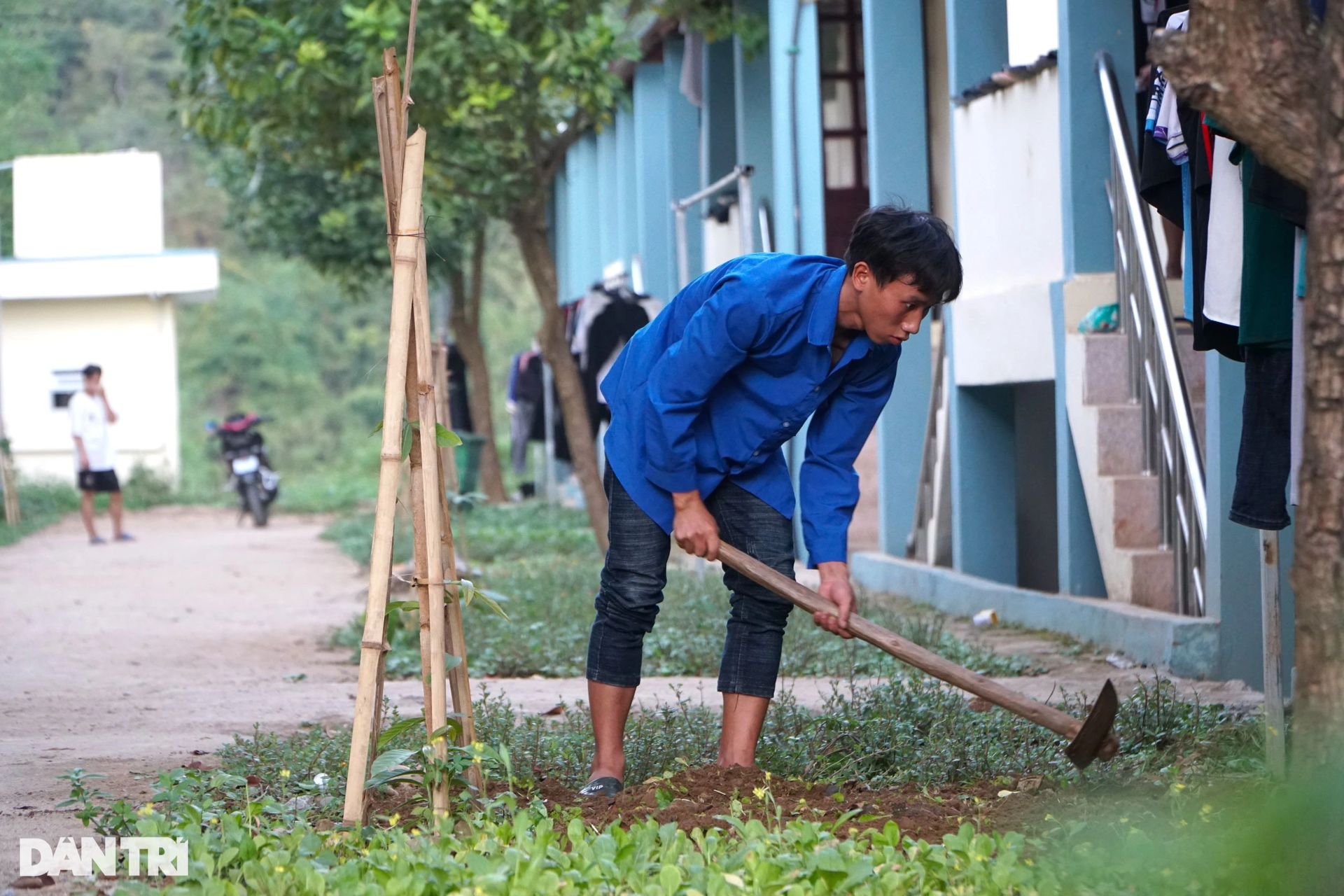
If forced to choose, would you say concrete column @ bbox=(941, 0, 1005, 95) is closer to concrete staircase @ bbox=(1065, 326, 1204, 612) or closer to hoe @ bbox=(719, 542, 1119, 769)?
concrete staircase @ bbox=(1065, 326, 1204, 612)

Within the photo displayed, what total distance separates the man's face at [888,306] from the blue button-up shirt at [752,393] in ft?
0.22

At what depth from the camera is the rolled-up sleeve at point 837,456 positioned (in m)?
3.82

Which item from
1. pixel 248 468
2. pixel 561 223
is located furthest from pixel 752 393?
pixel 561 223

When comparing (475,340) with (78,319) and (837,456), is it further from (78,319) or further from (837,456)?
(837,456)

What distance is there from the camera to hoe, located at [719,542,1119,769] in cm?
331

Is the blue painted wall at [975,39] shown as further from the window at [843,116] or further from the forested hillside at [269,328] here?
the forested hillside at [269,328]

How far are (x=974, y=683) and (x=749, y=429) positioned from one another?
0.81 meters

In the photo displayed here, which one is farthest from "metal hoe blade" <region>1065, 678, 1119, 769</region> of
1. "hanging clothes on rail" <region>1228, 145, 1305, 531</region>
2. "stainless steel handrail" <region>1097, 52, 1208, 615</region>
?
"stainless steel handrail" <region>1097, 52, 1208, 615</region>

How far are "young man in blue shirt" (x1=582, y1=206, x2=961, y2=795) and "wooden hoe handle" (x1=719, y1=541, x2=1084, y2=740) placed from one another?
6cm

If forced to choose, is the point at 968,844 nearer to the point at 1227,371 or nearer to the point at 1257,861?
the point at 1257,861

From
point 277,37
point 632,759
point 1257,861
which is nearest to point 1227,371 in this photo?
point 632,759

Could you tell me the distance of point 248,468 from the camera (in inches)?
743

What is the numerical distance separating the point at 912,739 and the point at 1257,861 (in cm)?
188

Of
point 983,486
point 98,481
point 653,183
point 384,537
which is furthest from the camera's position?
point 653,183
